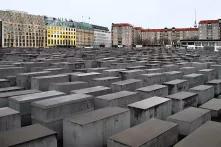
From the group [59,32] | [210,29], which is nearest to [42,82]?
[59,32]

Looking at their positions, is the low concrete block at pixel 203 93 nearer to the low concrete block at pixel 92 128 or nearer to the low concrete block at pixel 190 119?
the low concrete block at pixel 190 119

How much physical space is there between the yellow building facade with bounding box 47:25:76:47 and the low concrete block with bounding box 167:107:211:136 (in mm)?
105504

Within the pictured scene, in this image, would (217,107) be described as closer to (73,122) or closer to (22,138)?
(73,122)

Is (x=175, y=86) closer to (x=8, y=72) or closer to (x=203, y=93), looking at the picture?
(x=203, y=93)

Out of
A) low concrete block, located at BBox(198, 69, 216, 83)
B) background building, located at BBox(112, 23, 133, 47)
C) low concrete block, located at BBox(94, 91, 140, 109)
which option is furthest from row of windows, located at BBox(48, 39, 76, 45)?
low concrete block, located at BBox(94, 91, 140, 109)

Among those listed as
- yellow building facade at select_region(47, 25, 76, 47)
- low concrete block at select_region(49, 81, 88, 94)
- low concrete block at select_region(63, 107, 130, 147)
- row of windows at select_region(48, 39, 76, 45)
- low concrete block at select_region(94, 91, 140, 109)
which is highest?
yellow building facade at select_region(47, 25, 76, 47)

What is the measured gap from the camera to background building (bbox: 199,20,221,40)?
126 meters

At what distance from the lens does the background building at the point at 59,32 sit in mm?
112438

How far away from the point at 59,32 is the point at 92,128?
114266 mm

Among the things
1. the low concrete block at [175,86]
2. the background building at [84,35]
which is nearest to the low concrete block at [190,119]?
the low concrete block at [175,86]

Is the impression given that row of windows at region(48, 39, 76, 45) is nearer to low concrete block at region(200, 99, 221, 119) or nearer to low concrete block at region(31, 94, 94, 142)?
low concrete block at region(31, 94, 94, 142)

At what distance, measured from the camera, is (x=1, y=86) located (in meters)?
9.01

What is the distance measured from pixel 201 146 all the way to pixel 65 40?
388 ft

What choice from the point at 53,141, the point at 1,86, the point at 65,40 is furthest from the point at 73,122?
the point at 65,40
